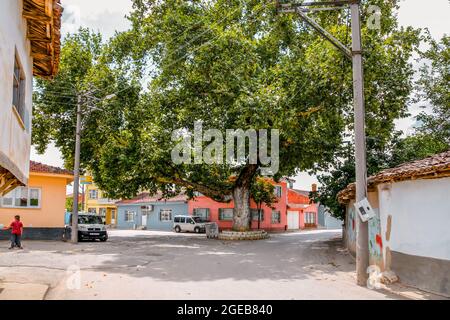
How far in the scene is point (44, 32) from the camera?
8.84m

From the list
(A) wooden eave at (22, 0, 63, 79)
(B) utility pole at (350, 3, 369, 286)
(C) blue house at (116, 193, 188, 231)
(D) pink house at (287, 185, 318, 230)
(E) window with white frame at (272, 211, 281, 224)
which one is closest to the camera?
(A) wooden eave at (22, 0, 63, 79)

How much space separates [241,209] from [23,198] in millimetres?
14037

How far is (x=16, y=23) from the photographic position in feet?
24.3

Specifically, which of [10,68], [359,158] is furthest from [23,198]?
[359,158]

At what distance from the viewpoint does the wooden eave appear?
779 centimetres

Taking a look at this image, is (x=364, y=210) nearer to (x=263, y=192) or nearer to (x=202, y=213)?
(x=263, y=192)

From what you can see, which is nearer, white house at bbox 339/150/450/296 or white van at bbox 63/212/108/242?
white house at bbox 339/150/450/296

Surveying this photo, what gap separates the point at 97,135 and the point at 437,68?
2186cm

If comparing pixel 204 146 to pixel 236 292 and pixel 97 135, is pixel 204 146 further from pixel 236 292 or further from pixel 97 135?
pixel 236 292

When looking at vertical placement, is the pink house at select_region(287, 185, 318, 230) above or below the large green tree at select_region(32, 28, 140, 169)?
below

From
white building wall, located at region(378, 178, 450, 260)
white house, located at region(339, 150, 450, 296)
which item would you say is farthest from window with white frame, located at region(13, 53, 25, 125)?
white building wall, located at region(378, 178, 450, 260)

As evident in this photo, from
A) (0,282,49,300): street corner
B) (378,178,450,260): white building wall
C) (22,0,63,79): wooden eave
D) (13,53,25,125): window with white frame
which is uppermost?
(22,0,63,79): wooden eave

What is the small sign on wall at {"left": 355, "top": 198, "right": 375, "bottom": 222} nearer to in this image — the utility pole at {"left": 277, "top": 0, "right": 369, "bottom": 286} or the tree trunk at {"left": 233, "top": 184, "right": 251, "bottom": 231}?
the utility pole at {"left": 277, "top": 0, "right": 369, "bottom": 286}

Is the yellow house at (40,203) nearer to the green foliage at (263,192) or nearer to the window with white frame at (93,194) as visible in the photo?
the green foliage at (263,192)
